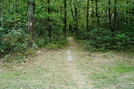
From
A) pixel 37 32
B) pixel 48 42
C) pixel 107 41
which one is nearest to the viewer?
pixel 107 41

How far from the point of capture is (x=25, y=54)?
324 inches

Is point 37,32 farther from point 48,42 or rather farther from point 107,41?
point 107,41

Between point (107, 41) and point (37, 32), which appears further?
point (37, 32)

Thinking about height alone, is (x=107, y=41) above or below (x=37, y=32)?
below

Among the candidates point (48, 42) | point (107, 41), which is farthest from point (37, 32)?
point (107, 41)

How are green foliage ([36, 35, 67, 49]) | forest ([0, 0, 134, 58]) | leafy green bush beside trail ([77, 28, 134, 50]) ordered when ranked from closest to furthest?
forest ([0, 0, 134, 58]), leafy green bush beside trail ([77, 28, 134, 50]), green foliage ([36, 35, 67, 49])

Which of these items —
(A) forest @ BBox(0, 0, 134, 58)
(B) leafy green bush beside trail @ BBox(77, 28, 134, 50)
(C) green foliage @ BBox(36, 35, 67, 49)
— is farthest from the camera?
(C) green foliage @ BBox(36, 35, 67, 49)

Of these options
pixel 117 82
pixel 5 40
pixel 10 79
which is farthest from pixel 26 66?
pixel 117 82

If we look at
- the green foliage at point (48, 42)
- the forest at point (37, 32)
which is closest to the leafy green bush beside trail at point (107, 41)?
the forest at point (37, 32)

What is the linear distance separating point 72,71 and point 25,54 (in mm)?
4223

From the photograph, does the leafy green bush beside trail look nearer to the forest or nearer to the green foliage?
the forest

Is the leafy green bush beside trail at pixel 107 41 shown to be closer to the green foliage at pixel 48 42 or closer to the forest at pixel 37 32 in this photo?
the forest at pixel 37 32

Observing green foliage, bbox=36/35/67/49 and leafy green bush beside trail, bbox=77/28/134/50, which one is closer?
leafy green bush beside trail, bbox=77/28/134/50

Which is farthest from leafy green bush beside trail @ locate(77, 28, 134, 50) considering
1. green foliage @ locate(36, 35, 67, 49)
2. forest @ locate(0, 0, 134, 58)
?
green foliage @ locate(36, 35, 67, 49)
